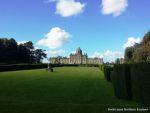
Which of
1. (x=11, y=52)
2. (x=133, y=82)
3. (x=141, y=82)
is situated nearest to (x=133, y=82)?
(x=133, y=82)

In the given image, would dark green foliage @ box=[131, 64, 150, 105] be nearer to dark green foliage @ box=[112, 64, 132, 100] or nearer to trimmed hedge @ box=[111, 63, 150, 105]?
trimmed hedge @ box=[111, 63, 150, 105]

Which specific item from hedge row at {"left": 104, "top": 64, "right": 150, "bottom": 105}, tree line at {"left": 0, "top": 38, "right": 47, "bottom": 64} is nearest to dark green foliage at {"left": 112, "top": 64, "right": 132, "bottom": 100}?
hedge row at {"left": 104, "top": 64, "right": 150, "bottom": 105}

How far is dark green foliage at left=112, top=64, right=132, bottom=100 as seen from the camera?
687 inches

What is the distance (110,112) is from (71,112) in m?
1.42

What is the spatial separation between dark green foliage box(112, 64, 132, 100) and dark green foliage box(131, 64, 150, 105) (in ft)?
3.09

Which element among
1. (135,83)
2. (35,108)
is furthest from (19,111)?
(135,83)

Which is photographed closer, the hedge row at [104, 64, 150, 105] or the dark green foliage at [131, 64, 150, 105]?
Result: the dark green foliage at [131, 64, 150, 105]

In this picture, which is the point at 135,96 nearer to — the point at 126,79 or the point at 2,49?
the point at 126,79

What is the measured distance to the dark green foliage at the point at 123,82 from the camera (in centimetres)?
1744

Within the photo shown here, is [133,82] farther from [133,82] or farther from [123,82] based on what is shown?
[123,82]

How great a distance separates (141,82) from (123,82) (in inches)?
121

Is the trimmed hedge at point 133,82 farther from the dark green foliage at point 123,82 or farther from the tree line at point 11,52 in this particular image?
the tree line at point 11,52

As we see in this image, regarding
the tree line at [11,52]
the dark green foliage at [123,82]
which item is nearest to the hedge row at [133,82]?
the dark green foliage at [123,82]

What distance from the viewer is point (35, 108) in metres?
13.0
